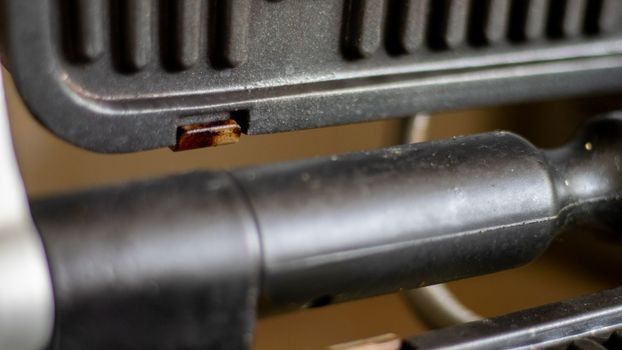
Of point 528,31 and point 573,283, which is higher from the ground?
point 528,31

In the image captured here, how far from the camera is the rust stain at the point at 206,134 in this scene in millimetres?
494

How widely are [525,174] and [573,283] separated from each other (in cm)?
102

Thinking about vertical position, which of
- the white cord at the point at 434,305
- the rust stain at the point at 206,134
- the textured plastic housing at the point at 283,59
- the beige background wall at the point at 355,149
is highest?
the textured plastic housing at the point at 283,59

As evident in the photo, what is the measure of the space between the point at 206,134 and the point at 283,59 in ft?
0.21

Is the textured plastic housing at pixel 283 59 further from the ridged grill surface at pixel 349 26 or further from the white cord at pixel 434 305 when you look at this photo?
the white cord at pixel 434 305

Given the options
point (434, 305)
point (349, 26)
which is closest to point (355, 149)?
point (434, 305)

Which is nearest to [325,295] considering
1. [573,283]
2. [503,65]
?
[503,65]

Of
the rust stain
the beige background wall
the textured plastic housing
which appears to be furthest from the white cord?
the beige background wall

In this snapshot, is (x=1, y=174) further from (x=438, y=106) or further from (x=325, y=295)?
(x=438, y=106)

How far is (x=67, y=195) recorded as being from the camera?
1.18 ft

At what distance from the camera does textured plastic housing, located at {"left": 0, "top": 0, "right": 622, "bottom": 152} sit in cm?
45

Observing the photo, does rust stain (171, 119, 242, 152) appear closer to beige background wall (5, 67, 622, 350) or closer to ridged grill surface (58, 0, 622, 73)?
ridged grill surface (58, 0, 622, 73)

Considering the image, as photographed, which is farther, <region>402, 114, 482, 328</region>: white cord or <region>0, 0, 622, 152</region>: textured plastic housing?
<region>402, 114, 482, 328</region>: white cord

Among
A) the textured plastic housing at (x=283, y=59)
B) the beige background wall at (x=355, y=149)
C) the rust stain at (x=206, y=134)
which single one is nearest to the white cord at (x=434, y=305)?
the textured plastic housing at (x=283, y=59)
